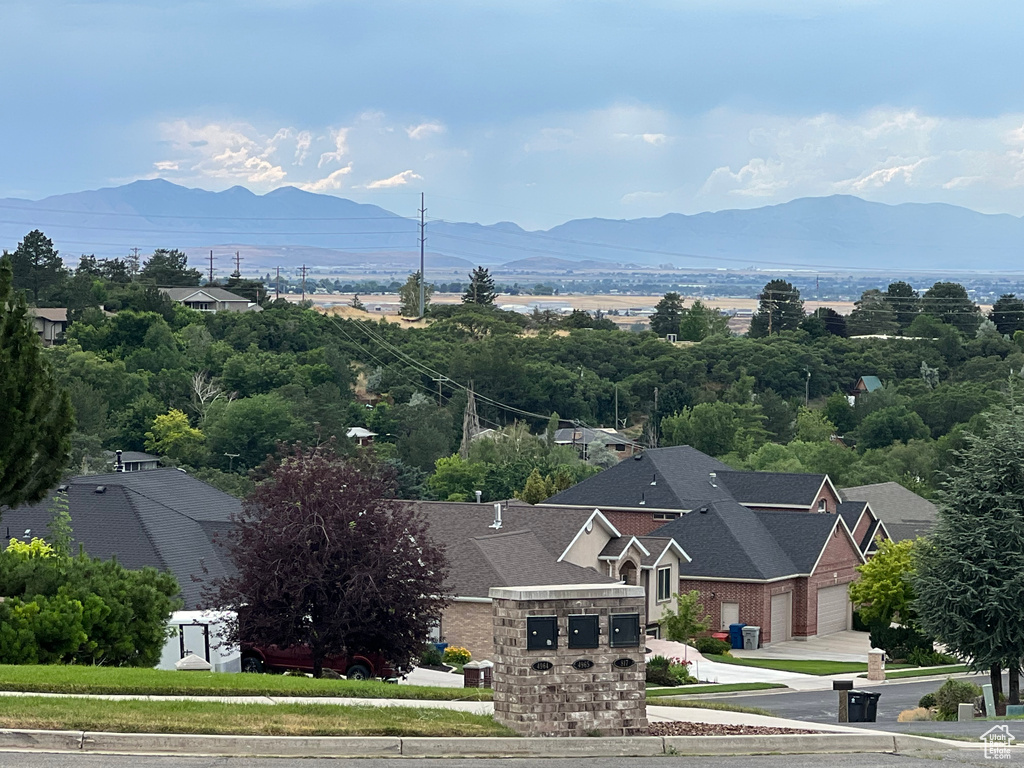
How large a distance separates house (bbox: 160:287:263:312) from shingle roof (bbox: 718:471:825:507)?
101825 mm

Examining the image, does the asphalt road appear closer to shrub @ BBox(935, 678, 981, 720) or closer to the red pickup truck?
shrub @ BBox(935, 678, 981, 720)

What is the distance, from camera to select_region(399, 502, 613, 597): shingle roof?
1718 inches

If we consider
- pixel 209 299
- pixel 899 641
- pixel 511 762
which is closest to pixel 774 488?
pixel 899 641

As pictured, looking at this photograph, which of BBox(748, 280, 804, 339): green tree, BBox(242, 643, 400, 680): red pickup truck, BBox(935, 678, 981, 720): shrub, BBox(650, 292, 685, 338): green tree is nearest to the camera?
BBox(935, 678, 981, 720): shrub

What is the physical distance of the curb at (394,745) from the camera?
15.8m

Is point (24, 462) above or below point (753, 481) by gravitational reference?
above

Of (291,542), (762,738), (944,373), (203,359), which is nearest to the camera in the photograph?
(762,738)

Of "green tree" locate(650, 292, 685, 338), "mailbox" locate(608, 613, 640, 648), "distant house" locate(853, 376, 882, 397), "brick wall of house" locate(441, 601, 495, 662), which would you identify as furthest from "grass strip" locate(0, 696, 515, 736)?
"green tree" locate(650, 292, 685, 338)

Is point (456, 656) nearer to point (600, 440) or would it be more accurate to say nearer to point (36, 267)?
point (600, 440)

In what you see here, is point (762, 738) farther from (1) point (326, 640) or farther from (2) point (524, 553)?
(2) point (524, 553)

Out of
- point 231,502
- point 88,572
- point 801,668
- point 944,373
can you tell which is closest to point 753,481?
point 801,668

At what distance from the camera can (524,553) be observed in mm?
46375

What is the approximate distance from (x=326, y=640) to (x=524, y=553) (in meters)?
18.0

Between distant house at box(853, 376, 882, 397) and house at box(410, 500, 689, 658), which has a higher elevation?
distant house at box(853, 376, 882, 397)
